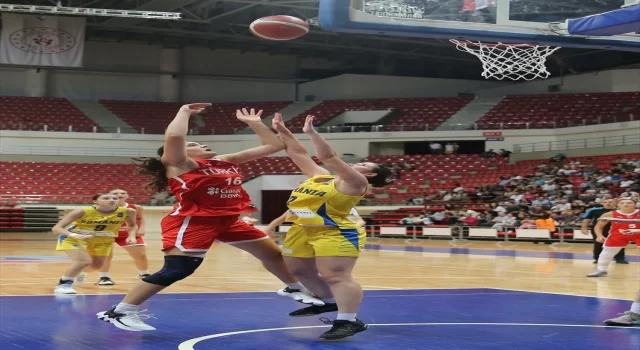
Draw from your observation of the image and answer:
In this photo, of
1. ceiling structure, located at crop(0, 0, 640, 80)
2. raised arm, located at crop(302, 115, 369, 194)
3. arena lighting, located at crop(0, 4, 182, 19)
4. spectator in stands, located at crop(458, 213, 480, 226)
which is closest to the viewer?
raised arm, located at crop(302, 115, 369, 194)

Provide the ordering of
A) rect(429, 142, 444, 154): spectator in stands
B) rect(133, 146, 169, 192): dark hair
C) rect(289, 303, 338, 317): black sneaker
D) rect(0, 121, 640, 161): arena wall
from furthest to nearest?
rect(429, 142, 444, 154): spectator in stands
rect(0, 121, 640, 161): arena wall
rect(289, 303, 338, 317): black sneaker
rect(133, 146, 169, 192): dark hair

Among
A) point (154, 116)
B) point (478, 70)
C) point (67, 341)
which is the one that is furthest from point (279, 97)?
point (67, 341)

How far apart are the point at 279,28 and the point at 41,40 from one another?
27.9 m

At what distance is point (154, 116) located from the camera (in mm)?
39781

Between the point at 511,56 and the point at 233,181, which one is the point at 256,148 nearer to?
the point at 233,181

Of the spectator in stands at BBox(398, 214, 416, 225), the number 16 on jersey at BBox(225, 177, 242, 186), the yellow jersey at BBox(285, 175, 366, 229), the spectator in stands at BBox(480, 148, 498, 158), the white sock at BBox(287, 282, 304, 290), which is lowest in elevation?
the spectator in stands at BBox(398, 214, 416, 225)

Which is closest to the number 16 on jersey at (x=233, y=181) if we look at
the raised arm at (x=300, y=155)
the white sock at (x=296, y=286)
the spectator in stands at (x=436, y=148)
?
the raised arm at (x=300, y=155)

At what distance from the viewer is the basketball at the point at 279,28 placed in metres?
9.39

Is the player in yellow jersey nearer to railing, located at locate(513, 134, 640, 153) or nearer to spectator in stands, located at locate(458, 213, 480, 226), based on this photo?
spectator in stands, located at locate(458, 213, 480, 226)

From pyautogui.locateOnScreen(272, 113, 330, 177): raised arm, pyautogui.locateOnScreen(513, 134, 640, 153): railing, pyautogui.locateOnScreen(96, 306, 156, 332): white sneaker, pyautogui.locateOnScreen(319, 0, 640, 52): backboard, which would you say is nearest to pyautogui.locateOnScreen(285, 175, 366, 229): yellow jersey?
pyautogui.locateOnScreen(272, 113, 330, 177): raised arm

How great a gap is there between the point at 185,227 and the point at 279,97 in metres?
38.2

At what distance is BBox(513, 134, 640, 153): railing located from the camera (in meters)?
32.1

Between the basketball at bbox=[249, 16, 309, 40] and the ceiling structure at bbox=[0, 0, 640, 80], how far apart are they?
73.5 feet

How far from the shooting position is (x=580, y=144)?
33562mm
